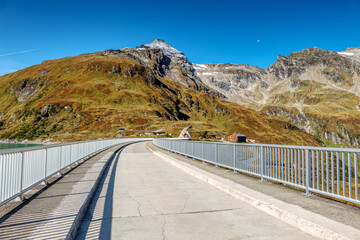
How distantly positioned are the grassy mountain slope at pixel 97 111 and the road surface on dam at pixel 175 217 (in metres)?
83.8

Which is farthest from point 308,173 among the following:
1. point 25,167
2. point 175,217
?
point 25,167

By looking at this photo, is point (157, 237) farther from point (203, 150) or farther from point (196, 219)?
point (203, 150)

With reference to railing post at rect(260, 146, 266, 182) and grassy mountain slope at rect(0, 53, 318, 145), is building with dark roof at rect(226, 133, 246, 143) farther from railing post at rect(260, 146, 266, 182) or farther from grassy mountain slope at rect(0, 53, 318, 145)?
railing post at rect(260, 146, 266, 182)

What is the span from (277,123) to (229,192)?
206389 mm

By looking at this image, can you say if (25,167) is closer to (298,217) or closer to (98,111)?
(298,217)

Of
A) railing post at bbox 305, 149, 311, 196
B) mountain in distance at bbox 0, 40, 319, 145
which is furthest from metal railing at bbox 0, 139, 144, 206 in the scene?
mountain in distance at bbox 0, 40, 319, 145

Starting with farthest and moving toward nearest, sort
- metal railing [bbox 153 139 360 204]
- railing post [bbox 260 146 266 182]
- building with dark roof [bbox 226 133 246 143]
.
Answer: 1. building with dark roof [bbox 226 133 246 143]
2. railing post [bbox 260 146 266 182]
3. metal railing [bbox 153 139 360 204]

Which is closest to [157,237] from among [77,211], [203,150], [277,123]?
[77,211]

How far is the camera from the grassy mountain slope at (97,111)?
117325mm

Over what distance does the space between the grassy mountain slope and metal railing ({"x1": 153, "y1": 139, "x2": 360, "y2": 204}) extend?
80.1 m

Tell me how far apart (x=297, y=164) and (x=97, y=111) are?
136 m

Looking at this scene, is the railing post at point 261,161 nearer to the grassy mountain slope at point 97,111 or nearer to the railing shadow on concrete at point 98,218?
the railing shadow on concrete at point 98,218

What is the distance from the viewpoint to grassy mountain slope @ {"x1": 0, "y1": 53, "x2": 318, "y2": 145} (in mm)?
117325

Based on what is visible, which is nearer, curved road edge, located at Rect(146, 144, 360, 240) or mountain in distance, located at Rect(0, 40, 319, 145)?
curved road edge, located at Rect(146, 144, 360, 240)
